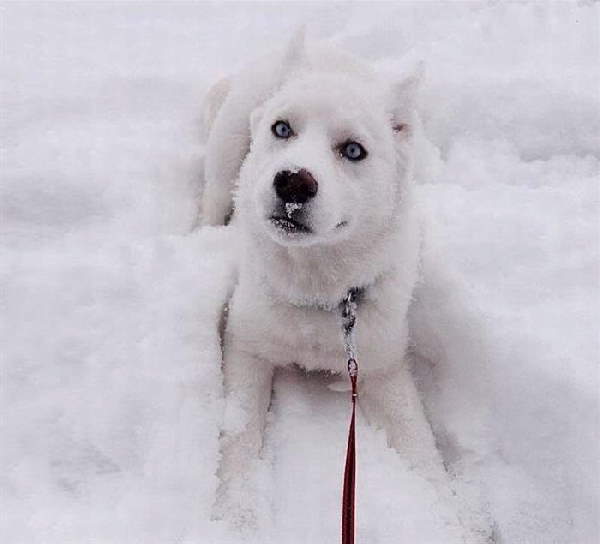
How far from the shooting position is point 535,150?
15.9 ft

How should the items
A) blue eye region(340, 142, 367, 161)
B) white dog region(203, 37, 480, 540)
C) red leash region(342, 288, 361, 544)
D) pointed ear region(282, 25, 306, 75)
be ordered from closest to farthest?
red leash region(342, 288, 361, 544) → white dog region(203, 37, 480, 540) → blue eye region(340, 142, 367, 161) → pointed ear region(282, 25, 306, 75)

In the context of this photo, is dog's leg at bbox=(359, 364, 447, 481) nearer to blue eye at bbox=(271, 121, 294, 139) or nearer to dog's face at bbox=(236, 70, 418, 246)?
dog's face at bbox=(236, 70, 418, 246)

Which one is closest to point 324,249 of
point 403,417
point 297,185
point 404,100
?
point 297,185

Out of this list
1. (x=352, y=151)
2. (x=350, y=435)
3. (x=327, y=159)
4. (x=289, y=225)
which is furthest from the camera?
(x=352, y=151)

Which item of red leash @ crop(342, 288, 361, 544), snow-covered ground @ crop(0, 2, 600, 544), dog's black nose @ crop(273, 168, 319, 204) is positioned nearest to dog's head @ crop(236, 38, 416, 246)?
dog's black nose @ crop(273, 168, 319, 204)

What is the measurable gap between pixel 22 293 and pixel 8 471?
0.98 m

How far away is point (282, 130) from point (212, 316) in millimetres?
1035

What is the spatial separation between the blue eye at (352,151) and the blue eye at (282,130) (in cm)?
24

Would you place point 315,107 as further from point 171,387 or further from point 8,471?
point 8,471

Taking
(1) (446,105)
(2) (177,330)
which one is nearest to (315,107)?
(2) (177,330)

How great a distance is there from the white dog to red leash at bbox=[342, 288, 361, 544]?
0.19ft

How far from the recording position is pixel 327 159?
2.80 meters

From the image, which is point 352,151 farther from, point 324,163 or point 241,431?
point 241,431

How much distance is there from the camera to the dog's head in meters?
2.64
